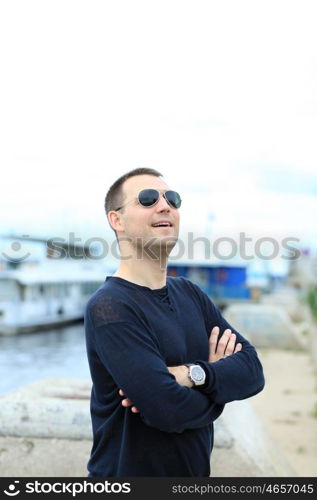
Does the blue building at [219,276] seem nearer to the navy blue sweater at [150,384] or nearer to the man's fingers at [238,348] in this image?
the man's fingers at [238,348]

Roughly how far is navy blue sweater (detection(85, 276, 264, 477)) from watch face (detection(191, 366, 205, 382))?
3 cm

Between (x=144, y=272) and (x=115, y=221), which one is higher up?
(x=115, y=221)

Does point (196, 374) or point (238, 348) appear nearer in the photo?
point (196, 374)

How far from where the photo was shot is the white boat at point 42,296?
96.2 feet

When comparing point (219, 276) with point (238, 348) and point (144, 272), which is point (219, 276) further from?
point (144, 272)

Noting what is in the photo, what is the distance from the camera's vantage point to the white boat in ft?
96.2

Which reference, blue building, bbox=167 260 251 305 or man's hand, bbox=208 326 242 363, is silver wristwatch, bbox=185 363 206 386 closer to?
man's hand, bbox=208 326 242 363

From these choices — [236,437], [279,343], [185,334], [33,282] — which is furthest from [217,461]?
[33,282]

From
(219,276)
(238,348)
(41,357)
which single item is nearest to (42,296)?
(41,357)

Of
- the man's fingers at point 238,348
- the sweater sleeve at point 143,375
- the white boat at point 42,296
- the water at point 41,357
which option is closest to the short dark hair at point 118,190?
the sweater sleeve at point 143,375

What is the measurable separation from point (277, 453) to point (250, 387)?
8.17ft

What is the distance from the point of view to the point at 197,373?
2092 millimetres

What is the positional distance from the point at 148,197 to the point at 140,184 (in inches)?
3.0

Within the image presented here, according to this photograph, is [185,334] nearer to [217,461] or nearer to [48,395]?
[217,461]
